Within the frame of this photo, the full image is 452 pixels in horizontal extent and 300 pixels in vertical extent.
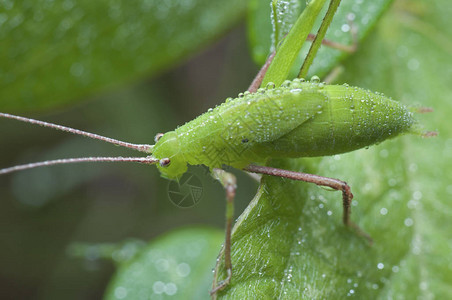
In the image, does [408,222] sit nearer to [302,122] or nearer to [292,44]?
[302,122]

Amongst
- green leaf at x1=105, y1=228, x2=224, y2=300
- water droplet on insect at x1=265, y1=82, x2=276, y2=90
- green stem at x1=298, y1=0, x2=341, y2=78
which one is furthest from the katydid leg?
green leaf at x1=105, y1=228, x2=224, y2=300

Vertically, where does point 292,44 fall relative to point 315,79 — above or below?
above

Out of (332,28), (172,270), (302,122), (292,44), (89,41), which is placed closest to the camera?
(302,122)

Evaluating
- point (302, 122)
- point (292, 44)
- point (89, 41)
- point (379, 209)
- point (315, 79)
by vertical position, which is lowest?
point (379, 209)

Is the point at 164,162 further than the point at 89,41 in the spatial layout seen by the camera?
No

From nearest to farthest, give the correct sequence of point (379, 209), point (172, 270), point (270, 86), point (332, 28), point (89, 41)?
1. point (270, 86)
2. point (379, 209)
3. point (332, 28)
4. point (172, 270)
5. point (89, 41)

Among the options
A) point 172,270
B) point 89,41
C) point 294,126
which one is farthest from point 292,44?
point 172,270

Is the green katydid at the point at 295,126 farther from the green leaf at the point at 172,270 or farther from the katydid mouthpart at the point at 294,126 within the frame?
the green leaf at the point at 172,270
